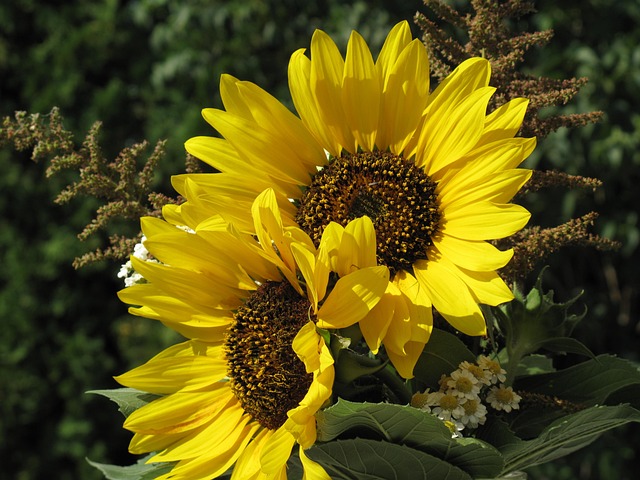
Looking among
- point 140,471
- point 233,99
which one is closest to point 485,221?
point 233,99

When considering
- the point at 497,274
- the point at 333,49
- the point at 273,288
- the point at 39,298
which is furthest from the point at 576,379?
the point at 39,298

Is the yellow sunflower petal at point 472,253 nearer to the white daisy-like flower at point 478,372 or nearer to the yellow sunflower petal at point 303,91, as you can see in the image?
the white daisy-like flower at point 478,372

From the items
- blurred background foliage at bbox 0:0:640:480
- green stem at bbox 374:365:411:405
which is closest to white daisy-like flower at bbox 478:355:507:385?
green stem at bbox 374:365:411:405

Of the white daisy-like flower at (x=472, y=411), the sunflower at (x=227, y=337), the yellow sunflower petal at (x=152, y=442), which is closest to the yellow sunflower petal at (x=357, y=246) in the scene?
the sunflower at (x=227, y=337)

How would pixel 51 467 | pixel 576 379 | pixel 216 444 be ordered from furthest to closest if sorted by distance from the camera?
pixel 51 467 → pixel 576 379 → pixel 216 444

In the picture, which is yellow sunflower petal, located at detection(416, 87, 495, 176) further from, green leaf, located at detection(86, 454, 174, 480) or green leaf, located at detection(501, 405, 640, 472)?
green leaf, located at detection(86, 454, 174, 480)

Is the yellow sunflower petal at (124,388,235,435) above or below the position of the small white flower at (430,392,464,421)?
above

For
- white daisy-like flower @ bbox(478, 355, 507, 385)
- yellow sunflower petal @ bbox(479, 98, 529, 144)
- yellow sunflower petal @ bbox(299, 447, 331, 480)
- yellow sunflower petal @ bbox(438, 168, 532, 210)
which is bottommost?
white daisy-like flower @ bbox(478, 355, 507, 385)

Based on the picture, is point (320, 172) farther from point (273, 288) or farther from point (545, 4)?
point (545, 4)
